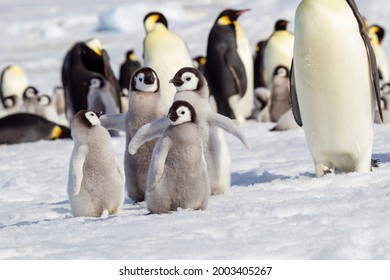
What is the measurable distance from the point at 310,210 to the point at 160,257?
0.99m

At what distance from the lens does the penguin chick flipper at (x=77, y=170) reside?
4.32 meters

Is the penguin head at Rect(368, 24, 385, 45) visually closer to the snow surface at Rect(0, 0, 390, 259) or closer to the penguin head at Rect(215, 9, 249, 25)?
the penguin head at Rect(215, 9, 249, 25)

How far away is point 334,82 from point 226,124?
89cm

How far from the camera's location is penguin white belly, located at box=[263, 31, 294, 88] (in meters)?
12.3

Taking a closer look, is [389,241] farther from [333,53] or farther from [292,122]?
[292,122]

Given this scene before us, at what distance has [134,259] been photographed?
9.95 ft

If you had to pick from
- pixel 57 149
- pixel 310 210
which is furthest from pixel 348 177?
pixel 57 149

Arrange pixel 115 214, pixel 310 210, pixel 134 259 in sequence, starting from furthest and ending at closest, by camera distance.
A: pixel 115 214 < pixel 310 210 < pixel 134 259

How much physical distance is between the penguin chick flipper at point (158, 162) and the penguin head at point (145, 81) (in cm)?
89

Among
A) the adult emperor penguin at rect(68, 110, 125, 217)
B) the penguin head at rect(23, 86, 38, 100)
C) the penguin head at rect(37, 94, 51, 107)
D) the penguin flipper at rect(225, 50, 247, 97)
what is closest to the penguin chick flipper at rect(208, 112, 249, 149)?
the adult emperor penguin at rect(68, 110, 125, 217)

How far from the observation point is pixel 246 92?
11.2 metres

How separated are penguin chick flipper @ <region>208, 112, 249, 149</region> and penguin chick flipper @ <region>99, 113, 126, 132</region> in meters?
0.56

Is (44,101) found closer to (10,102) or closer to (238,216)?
(10,102)

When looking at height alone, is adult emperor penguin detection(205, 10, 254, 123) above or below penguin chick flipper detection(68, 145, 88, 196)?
below
